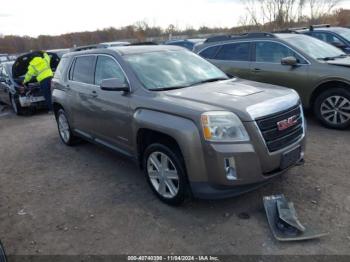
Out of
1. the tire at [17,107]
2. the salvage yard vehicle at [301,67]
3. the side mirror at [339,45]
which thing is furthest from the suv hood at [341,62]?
the tire at [17,107]

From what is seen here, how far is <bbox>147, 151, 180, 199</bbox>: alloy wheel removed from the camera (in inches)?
149

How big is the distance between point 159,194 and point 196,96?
1222mm

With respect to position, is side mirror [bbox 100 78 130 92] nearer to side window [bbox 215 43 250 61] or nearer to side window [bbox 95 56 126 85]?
side window [bbox 95 56 126 85]

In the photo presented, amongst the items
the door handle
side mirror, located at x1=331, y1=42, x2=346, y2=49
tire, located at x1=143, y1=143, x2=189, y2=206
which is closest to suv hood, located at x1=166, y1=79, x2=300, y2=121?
tire, located at x1=143, y1=143, x2=189, y2=206

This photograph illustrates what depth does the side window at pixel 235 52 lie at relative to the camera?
24.4 ft

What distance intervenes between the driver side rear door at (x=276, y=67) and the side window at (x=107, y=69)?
139 inches

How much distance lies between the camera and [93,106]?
4.97 m

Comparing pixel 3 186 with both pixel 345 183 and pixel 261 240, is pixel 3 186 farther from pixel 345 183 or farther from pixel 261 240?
pixel 345 183

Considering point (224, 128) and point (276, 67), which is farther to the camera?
point (276, 67)

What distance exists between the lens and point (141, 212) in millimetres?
3871

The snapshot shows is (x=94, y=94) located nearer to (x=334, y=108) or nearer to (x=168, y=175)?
(x=168, y=175)

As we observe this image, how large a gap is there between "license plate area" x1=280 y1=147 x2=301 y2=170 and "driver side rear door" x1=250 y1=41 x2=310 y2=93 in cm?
301

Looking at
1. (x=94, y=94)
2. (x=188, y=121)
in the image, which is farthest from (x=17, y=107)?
(x=188, y=121)

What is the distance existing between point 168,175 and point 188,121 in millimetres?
757
